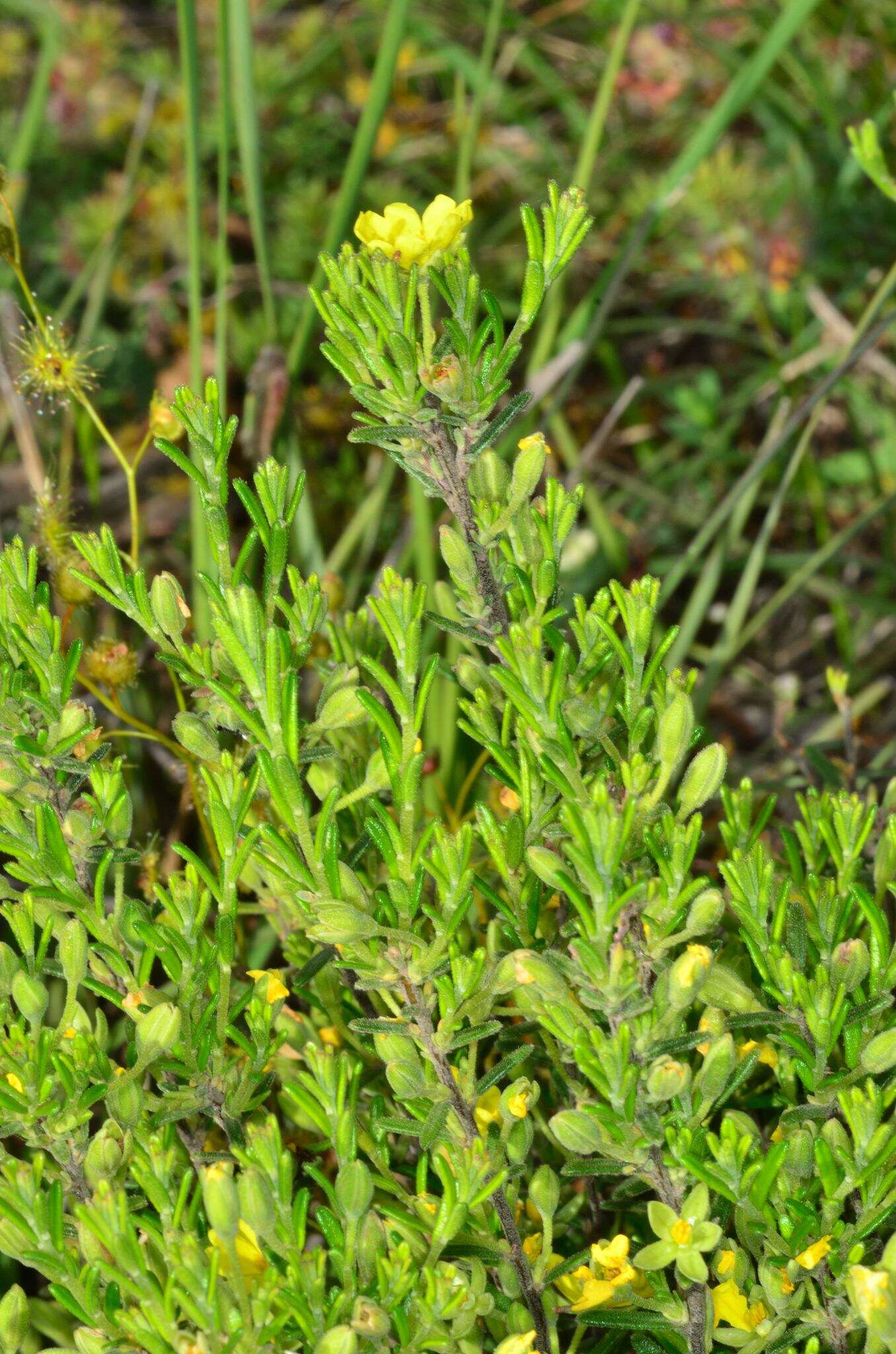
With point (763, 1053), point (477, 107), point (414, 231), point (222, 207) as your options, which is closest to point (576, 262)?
point (477, 107)

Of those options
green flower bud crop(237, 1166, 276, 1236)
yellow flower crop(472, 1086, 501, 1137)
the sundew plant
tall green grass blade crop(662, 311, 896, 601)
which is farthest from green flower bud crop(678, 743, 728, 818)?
tall green grass blade crop(662, 311, 896, 601)

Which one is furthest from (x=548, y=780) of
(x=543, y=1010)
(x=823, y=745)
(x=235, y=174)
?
(x=235, y=174)

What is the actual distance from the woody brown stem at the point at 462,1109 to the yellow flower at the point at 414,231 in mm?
460

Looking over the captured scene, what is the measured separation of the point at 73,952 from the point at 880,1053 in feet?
1.56

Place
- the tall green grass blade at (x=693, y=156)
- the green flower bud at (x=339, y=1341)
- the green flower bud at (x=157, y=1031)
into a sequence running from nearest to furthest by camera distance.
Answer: the green flower bud at (x=339, y=1341), the green flower bud at (x=157, y=1031), the tall green grass blade at (x=693, y=156)

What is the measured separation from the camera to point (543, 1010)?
0.72 meters

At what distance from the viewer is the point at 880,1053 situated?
2.37ft

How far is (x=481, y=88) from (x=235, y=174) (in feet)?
2.91

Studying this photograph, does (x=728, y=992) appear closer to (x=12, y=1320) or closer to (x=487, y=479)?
(x=487, y=479)

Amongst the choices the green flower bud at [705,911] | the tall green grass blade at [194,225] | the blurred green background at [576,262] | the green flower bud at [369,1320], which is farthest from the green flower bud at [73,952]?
the blurred green background at [576,262]

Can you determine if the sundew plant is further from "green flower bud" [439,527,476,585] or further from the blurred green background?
the blurred green background

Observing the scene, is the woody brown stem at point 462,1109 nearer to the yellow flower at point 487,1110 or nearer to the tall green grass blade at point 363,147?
the yellow flower at point 487,1110

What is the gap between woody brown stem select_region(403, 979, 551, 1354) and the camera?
2.38ft

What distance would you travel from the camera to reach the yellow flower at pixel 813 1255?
69cm
